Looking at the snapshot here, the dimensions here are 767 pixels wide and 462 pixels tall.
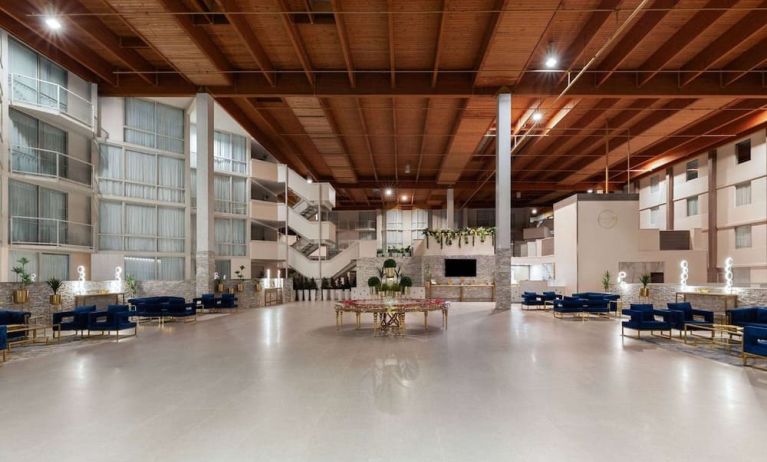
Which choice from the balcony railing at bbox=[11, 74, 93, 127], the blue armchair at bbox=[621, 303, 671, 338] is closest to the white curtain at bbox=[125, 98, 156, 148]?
the balcony railing at bbox=[11, 74, 93, 127]

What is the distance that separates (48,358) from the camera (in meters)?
7.96

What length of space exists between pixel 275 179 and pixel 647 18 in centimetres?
1694

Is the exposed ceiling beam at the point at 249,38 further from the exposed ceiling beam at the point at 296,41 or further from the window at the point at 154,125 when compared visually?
the window at the point at 154,125

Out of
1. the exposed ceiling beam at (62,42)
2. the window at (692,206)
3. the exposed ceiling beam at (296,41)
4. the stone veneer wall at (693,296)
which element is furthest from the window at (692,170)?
the exposed ceiling beam at (62,42)

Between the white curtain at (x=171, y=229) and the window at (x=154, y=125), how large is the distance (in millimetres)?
2488

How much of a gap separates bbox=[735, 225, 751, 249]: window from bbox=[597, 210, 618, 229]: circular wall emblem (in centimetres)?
601

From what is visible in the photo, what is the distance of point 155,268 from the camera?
18.1m

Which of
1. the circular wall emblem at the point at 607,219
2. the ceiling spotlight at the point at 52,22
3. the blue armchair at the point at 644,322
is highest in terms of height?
the ceiling spotlight at the point at 52,22

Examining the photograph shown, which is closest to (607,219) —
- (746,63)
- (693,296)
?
(693,296)

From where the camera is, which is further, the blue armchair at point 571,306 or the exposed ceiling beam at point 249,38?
the blue armchair at point 571,306

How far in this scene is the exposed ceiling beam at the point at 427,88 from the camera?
1499cm

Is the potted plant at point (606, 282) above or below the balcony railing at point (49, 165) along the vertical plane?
below

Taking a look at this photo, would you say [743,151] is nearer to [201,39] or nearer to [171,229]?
[201,39]

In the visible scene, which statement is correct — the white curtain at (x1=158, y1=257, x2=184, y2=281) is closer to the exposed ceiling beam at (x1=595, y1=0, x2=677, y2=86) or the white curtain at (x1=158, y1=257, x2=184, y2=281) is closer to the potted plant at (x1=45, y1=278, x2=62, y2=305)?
the potted plant at (x1=45, y1=278, x2=62, y2=305)
